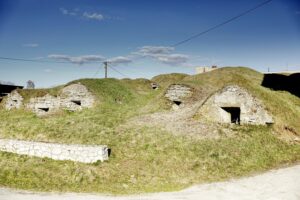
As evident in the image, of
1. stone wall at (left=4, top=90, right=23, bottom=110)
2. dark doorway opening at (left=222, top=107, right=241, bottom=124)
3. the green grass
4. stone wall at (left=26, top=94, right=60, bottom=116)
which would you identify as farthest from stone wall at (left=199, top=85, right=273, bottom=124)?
stone wall at (left=4, top=90, right=23, bottom=110)

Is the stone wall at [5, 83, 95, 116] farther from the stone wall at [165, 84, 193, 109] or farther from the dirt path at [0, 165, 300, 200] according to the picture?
the dirt path at [0, 165, 300, 200]

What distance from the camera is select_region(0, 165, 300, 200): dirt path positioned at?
12078mm

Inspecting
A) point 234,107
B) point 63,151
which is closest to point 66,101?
point 63,151

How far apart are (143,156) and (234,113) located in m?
9.68

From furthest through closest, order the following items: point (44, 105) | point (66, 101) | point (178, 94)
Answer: point (44, 105) → point (66, 101) → point (178, 94)

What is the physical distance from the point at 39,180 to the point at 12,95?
970 inches

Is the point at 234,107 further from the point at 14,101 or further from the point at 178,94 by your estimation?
the point at 14,101

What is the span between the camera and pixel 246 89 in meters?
21.8

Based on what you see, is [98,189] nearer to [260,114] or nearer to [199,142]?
[199,142]

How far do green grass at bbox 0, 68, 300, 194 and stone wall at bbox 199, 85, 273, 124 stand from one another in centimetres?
64

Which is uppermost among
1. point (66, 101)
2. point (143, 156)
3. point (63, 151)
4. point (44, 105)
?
point (66, 101)

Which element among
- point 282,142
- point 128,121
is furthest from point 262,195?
point 128,121

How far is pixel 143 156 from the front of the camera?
17.0 m

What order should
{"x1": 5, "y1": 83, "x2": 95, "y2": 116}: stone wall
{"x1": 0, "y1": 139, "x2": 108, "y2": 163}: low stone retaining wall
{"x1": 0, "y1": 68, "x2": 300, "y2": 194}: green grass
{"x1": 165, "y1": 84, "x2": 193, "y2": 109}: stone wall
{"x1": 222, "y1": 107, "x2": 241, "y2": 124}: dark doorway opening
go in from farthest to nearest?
{"x1": 5, "y1": 83, "x2": 95, "y2": 116}: stone wall → {"x1": 165, "y1": 84, "x2": 193, "y2": 109}: stone wall → {"x1": 222, "y1": 107, "x2": 241, "y2": 124}: dark doorway opening → {"x1": 0, "y1": 139, "x2": 108, "y2": 163}: low stone retaining wall → {"x1": 0, "y1": 68, "x2": 300, "y2": 194}: green grass
